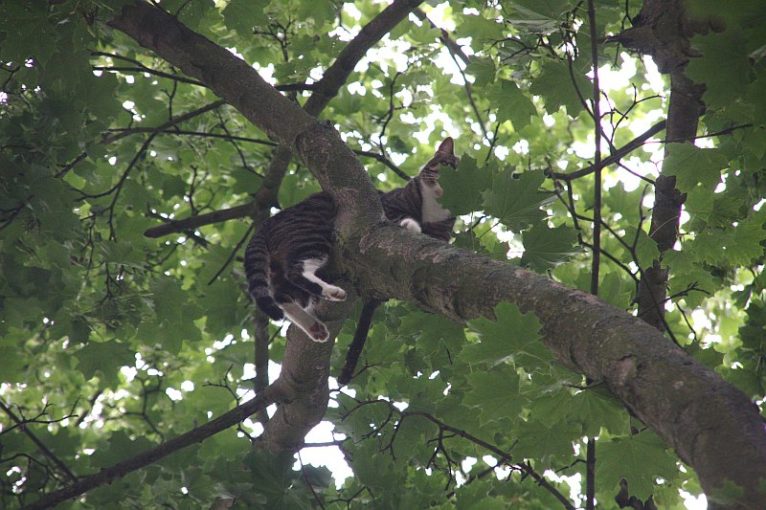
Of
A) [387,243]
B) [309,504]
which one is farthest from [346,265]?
[309,504]

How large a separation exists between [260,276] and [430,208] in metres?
1.80

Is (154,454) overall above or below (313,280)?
below

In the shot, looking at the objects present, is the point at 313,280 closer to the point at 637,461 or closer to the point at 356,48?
the point at 356,48

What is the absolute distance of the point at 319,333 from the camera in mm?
3516

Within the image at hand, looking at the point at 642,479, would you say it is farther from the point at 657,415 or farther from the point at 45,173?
the point at 45,173

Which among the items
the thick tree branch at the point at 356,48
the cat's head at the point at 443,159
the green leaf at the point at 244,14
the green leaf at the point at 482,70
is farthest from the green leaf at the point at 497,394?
the cat's head at the point at 443,159

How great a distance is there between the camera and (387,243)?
9.52ft

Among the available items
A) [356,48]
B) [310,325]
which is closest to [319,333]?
[310,325]

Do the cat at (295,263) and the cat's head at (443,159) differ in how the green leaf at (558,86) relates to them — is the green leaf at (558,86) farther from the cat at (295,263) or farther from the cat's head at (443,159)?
the cat's head at (443,159)

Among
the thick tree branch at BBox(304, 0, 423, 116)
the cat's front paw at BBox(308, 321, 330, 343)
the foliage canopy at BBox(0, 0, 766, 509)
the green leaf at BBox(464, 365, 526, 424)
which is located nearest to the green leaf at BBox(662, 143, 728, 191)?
the foliage canopy at BBox(0, 0, 766, 509)

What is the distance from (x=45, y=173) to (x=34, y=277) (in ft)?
2.36

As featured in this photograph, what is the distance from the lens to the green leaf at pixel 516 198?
2969 millimetres

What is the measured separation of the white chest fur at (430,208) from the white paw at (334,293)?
2.34 m

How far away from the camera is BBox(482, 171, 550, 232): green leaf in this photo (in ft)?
9.74
